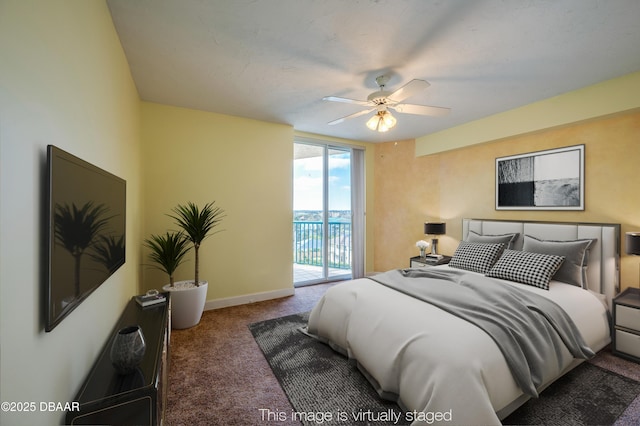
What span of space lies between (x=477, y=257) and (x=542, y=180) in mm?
1261

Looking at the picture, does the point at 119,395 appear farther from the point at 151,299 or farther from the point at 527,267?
the point at 527,267

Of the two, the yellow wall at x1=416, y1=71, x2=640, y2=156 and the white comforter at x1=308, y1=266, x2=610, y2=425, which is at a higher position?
the yellow wall at x1=416, y1=71, x2=640, y2=156

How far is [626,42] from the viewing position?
191 cm

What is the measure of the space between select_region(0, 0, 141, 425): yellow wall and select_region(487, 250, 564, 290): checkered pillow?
3.37m

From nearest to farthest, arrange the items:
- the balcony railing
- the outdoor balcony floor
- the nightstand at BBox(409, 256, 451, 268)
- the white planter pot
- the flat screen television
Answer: the flat screen television < the white planter pot < the nightstand at BBox(409, 256, 451, 268) < the outdoor balcony floor < the balcony railing

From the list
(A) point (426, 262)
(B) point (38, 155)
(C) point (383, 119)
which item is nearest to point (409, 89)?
(C) point (383, 119)

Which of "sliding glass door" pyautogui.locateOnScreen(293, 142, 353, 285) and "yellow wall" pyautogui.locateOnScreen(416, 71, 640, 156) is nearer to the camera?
"yellow wall" pyautogui.locateOnScreen(416, 71, 640, 156)

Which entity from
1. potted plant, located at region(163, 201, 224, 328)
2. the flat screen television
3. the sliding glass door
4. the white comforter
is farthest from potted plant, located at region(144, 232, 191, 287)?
the sliding glass door

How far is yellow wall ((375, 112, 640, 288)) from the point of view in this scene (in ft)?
8.39

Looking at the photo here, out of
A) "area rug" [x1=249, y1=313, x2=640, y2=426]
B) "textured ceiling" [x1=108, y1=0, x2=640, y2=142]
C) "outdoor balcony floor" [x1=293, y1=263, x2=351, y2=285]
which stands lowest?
"area rug" [x1=249, y1=313, x2=640, y2=426]

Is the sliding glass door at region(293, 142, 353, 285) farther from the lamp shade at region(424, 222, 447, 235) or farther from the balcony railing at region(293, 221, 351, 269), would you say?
the lamp shade at region(424, 222, 447, 235)

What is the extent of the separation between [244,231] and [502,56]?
336 cm

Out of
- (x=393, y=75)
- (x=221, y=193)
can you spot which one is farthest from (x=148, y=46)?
(x=393, y=75)

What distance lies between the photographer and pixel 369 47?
1992mm
